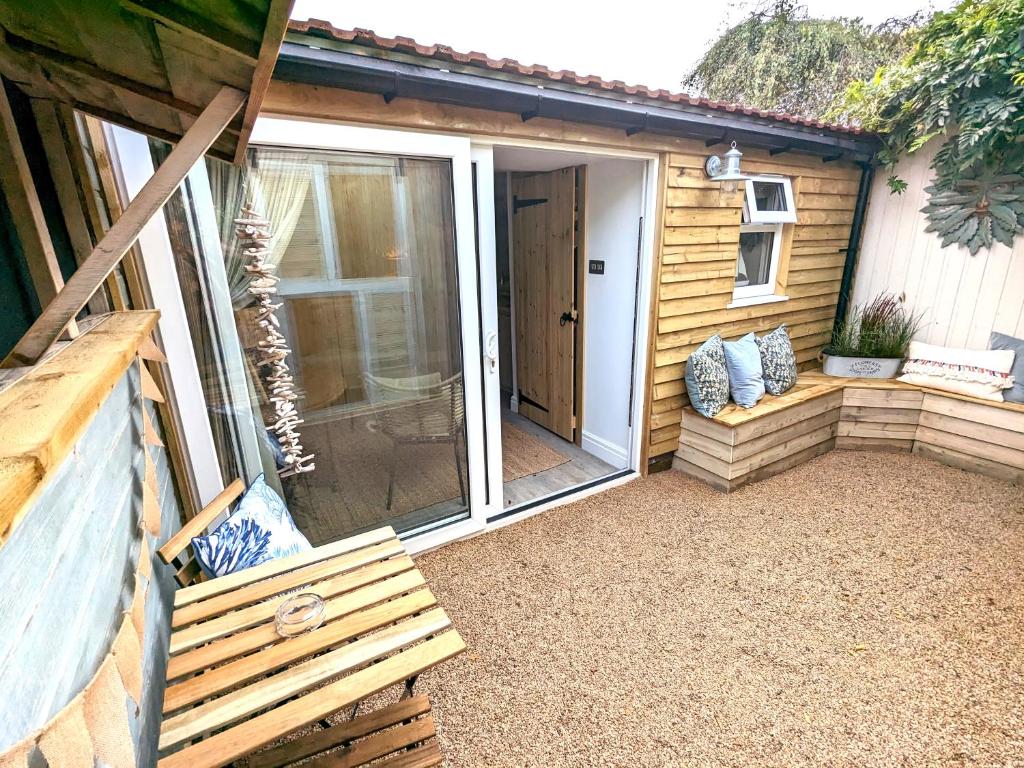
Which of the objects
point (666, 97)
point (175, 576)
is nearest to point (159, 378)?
point (175, 576)

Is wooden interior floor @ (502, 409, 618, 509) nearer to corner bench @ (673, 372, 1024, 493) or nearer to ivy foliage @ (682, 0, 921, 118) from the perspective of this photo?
corner bench @ (673, 372, 1024, 493)

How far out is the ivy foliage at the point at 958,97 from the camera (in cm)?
289

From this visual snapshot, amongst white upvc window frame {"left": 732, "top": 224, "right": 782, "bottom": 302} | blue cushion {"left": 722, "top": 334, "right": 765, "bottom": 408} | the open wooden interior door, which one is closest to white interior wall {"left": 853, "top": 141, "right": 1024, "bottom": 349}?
white upvc window frame {"left": 732, "top": 224, "right": 782, "bottom": 302}

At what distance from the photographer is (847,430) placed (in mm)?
3648

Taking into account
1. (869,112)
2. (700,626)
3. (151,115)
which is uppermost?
(869,112)

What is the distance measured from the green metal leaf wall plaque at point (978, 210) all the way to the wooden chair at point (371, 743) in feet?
15.4

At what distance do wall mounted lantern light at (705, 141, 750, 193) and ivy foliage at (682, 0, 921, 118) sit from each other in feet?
16.5

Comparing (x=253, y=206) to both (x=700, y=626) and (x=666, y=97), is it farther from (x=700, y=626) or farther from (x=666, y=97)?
(x=700, y=626)

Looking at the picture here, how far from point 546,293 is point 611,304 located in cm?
71

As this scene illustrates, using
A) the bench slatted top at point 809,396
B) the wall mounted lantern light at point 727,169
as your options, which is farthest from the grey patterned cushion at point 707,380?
the wall mounted lantern light at point 727,169

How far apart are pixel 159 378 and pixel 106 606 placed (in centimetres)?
106

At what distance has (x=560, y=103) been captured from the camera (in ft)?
Result: 7.21

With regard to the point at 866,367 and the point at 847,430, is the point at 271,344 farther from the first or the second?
the point at 866,367

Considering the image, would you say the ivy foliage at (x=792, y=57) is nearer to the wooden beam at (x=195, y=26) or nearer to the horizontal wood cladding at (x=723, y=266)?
the horizontal wood cladding at (x=723, y=266)
